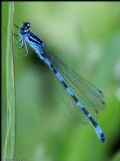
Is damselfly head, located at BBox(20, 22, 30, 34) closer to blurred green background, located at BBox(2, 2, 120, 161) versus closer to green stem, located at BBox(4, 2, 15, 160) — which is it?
blurred green background, located at BBox(2, 2, 120, 161)

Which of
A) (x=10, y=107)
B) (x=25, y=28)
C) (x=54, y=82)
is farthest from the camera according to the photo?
(x=54, y=82)

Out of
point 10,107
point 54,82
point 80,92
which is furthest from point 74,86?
point 10,107

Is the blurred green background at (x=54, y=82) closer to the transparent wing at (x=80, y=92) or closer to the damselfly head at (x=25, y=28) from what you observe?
the transparent wing at (x=80, y=92)

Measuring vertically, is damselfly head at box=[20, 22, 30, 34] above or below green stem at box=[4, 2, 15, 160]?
above

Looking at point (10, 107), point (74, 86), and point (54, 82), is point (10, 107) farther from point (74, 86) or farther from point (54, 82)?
point (54, 82)

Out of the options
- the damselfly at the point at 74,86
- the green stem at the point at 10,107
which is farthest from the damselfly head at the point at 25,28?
the green stem at the point at 10,107

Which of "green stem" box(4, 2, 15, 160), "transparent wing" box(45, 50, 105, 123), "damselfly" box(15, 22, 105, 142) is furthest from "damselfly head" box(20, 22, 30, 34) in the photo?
Answer: "green stem" box(4, 2, 15, 160)

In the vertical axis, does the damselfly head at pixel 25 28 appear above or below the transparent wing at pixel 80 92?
above

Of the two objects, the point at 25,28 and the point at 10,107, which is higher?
the point at 25,28
